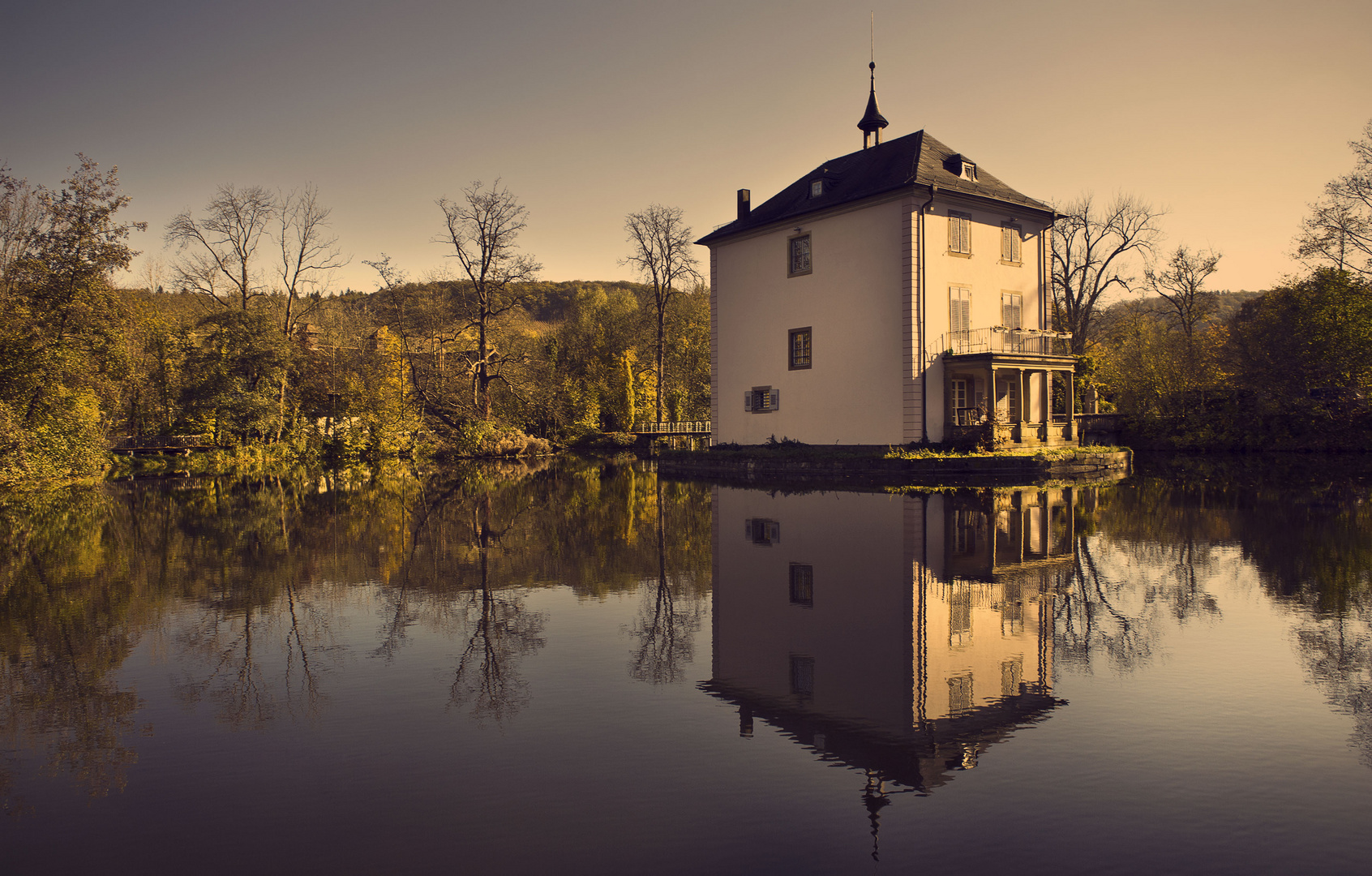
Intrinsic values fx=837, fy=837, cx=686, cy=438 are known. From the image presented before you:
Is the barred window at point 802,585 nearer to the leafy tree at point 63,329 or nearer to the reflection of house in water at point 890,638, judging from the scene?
the reflection of house in water at point 890,638

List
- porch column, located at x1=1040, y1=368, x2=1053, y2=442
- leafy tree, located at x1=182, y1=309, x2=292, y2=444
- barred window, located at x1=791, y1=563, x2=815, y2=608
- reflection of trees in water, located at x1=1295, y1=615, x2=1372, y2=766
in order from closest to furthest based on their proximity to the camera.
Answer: reflection of trees in water, located at x1=1295, y1=615, x2=1372, y2=766
barred window, located at x1=791, y1=563, x2=815, y2=608
porch column, located at x1=1040, y1=368, x2=1053, y2=442
leafy tree, located at x1=182, y1=309, x2=292, y2=444

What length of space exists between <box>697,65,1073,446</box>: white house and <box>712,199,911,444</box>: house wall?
52 mm

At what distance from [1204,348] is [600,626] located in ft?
145

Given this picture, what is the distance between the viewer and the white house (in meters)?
25.8

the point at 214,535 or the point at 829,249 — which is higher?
the point at 829,249

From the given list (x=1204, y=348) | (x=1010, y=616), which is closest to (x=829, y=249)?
(x=1010, y=616)

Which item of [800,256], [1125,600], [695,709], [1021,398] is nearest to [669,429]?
[800,256]

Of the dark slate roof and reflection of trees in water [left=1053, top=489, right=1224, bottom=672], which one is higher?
the dark slate roof

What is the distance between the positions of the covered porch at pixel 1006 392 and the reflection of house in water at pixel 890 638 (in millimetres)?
13515

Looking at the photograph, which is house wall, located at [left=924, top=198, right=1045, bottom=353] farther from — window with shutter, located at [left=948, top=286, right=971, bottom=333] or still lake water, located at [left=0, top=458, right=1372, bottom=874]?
still lake water, located at [left=0, top=458, right=1372, bottom=874]

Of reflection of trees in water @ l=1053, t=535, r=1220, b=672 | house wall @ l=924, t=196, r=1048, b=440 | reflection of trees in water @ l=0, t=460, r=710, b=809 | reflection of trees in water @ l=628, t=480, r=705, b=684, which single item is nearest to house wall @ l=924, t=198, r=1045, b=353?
house wall @ l=924, t=196, r=1048, b=440

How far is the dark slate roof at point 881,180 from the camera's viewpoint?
26.2 m

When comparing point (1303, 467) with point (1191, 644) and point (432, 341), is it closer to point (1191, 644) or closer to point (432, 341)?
point (1191, 644)

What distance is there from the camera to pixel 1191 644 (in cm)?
612
